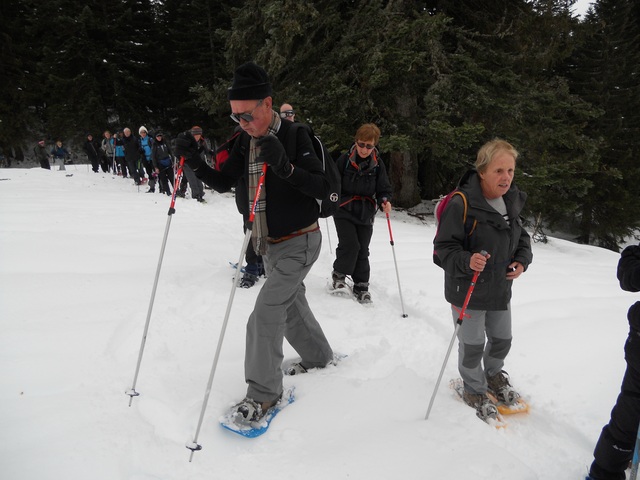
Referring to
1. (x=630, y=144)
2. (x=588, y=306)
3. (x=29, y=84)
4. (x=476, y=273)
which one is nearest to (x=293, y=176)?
(x=476, y=273)

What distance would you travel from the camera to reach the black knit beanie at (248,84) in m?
2.58

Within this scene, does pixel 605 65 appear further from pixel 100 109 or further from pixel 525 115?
pixel 100 109

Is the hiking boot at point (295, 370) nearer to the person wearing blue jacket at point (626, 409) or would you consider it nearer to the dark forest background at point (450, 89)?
the person wearing blue jacket at point (626, 409)

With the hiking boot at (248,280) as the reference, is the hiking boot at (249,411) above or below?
below

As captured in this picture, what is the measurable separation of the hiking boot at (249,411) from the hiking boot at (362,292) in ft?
8.51

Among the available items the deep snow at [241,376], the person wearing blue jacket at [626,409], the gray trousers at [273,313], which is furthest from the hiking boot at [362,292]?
the person wearing blue jacket at [626,409]

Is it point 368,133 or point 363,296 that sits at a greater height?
point 368,133

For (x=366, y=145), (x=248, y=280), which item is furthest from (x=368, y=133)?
(x=248, y=280)

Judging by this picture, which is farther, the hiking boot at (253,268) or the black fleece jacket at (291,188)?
the hiking boot at (253,268)

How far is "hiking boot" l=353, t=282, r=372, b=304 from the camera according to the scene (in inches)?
209

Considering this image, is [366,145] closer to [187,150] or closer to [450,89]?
[187,150]

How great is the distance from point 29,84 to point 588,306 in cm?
3386

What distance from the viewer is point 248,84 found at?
2584 mm

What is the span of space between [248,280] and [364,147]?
242cm
